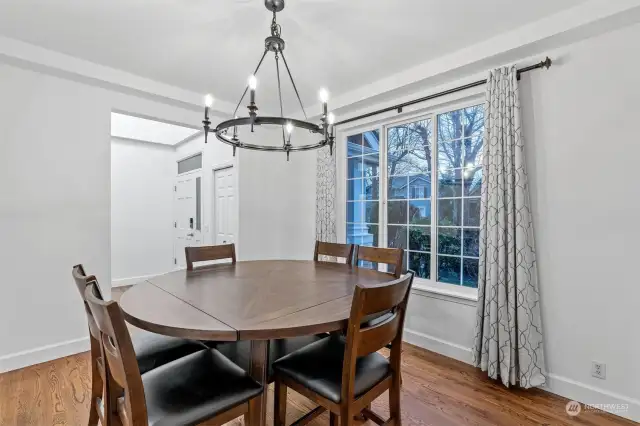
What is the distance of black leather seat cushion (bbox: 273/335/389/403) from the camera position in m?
1.32

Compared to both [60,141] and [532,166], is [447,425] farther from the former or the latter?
[60,141]

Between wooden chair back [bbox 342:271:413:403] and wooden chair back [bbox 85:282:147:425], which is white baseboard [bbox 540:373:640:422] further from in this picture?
wooden chair back [bbox 85:282:147:425]

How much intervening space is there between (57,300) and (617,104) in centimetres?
446

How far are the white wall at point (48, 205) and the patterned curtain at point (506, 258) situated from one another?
132 inches

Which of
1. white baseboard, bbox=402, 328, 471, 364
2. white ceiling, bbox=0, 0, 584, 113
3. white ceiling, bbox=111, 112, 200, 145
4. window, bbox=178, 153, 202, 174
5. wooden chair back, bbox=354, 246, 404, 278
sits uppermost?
white ceiling, bbox=111, 112, 200, 145

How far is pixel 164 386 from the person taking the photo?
1.27 metres

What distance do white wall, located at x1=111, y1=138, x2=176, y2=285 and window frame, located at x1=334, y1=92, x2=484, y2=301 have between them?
3552 mm

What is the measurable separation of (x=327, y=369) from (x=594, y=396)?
6.18ft

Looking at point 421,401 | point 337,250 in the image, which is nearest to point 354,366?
point 421,401

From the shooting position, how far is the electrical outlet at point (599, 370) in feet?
6.57

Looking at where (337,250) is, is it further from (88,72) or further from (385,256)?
(88,72)

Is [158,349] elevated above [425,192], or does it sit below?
below

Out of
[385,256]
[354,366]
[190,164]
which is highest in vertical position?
[190,164]

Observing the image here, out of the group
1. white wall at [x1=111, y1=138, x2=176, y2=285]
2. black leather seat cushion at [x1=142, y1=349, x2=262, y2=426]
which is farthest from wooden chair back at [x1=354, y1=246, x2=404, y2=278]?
white wall at [x1=111, y1=138, x2=176, y2=285]
